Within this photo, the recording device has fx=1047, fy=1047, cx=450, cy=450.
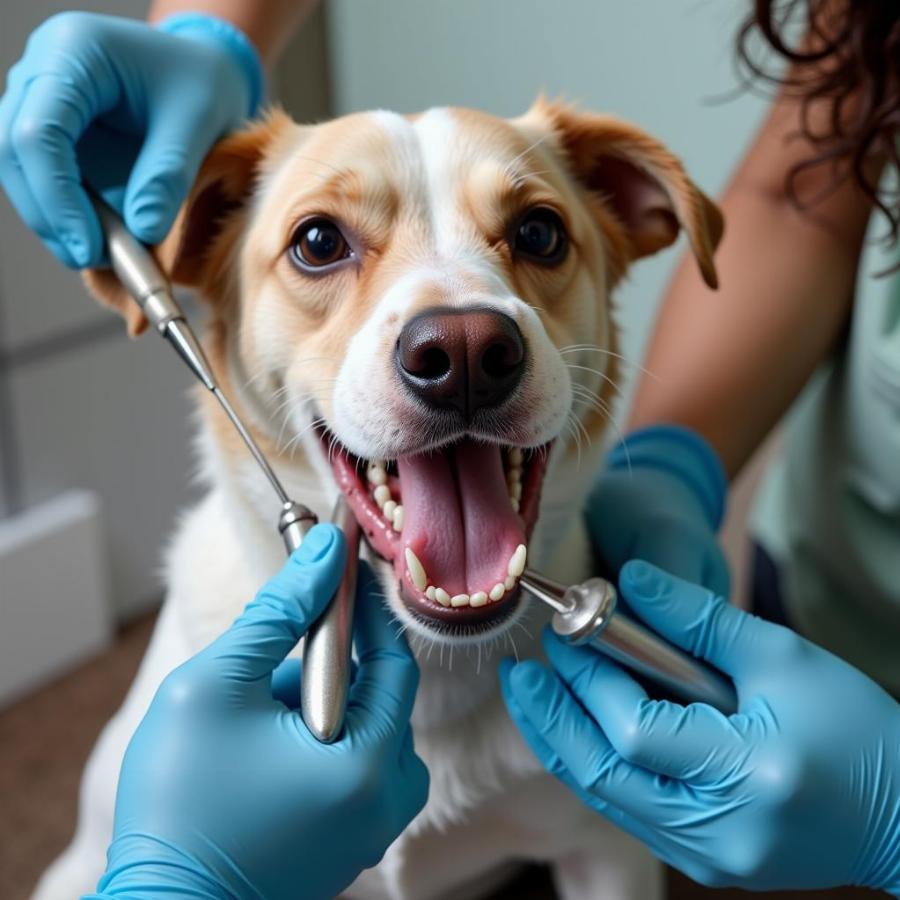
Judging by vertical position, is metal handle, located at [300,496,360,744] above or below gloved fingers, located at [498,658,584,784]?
above

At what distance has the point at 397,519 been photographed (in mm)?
742

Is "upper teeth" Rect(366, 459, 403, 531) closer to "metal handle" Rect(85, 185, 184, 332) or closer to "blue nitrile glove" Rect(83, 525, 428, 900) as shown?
"blue nitrile glove" Rect(83, 525, 428, 900)

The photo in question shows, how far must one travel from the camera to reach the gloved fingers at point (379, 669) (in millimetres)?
687

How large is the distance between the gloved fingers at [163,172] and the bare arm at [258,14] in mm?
213

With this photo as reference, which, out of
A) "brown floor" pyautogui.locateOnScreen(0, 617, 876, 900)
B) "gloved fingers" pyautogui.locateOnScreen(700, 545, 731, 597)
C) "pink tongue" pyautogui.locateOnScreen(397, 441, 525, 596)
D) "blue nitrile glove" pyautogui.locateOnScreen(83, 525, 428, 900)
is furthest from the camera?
"brown floor" pyautogui.locateOnScreen(0, 617, 876, 900)

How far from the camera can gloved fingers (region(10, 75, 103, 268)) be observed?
80 cm

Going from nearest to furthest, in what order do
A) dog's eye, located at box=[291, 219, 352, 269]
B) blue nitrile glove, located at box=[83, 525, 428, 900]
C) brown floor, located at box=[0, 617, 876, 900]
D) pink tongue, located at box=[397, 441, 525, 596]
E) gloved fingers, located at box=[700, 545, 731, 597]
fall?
blue nitrile glove, located at box=[83, 525, 428, 900] < pink tongue, located at box=[397, 441, 525, 596] < dog's eye, located at box=[291, 219, 352, 269] < gloved fingers, located at box=[700, 545, 731, 597] < brown floor, located at box=[0, 617, 876, 900]

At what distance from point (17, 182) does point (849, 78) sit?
761mm

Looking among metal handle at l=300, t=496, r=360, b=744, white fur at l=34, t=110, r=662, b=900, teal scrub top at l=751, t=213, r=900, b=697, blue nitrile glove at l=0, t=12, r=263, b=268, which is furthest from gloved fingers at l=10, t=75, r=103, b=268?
teal scrub top at l=751, t=213, r=900, b=697

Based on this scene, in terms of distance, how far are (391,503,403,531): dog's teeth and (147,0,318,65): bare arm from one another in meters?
0.58

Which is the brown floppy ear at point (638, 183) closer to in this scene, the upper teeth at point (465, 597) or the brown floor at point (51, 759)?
the upper teeth at point (465, 597)

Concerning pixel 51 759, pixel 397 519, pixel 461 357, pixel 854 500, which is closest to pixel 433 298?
pixel 461 357

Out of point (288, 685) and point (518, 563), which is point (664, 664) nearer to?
point (518, 563)

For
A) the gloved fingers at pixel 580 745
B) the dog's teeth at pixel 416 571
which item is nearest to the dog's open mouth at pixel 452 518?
the dog's teeth at pixel 416 571
